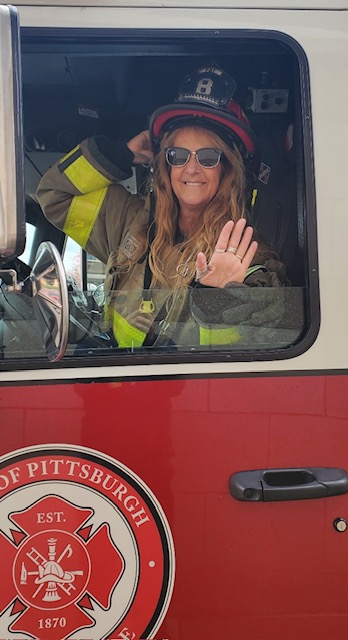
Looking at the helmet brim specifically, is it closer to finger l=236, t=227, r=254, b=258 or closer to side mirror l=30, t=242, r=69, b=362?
finger l=236, t=227, r=254, b=258

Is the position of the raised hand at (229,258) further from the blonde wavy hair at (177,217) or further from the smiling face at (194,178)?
the smiling face at (194,178)

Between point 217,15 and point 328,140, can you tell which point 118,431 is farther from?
point 217,15

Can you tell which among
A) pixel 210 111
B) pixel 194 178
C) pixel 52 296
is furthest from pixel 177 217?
pixel 52 296

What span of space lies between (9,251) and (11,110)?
0.95ft

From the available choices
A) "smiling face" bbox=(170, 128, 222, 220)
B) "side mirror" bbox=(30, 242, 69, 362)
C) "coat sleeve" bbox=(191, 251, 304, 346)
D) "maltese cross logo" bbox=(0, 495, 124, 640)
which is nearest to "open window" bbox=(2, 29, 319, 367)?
"coat sleeve" bbox=(191, 251, 304, 346)

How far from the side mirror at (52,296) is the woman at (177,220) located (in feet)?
1.30

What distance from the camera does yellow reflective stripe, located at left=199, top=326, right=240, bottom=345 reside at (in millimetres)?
1858

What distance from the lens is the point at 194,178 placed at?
210 cm

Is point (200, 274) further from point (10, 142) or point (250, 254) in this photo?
point (10, 142)

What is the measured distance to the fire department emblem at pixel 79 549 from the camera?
173 cm

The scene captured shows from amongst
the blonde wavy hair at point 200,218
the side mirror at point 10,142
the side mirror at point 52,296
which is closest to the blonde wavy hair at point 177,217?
the blonde wavy hair at point 200,218

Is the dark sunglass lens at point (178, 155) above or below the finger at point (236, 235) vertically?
above

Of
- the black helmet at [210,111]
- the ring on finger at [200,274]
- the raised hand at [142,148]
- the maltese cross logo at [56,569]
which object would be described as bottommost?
the maltese cross logo at [56,569]

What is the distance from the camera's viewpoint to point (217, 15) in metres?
1.85
